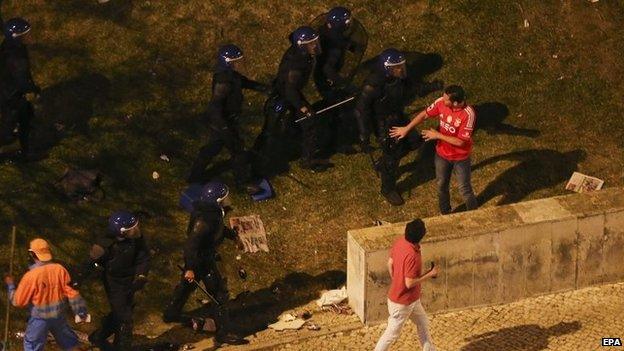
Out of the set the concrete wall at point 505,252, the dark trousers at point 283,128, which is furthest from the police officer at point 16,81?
the concrete wall at point 505,252

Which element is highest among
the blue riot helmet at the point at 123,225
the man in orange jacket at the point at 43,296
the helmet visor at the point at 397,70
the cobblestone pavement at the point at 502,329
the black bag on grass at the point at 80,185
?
the helmet visor at the point at 397,70

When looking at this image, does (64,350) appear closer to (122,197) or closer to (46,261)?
(46,261)

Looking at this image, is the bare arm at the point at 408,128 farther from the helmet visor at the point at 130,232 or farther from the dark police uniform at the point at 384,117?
the helmet visor at the point at 130,232

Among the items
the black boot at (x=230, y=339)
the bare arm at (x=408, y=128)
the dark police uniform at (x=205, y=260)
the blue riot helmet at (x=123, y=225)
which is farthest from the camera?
the bare arm at (x=408, y=128)

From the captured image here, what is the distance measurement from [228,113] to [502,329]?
4388mm

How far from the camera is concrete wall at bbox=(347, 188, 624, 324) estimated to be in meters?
12.8

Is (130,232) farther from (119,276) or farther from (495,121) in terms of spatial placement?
(495,121)

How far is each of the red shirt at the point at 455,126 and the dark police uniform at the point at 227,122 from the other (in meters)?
2.45

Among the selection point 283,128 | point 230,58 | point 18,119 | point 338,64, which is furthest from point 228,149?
point 18,119

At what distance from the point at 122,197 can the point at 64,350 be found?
11.0 feet

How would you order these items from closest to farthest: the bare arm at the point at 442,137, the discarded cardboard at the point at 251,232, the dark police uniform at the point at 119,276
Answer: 1. the dark police uniform at the point at 119,276
2. the bare arm at the point at 442,137
3. the discarded cardboard at the point at 251,232

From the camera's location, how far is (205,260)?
12.5 metres

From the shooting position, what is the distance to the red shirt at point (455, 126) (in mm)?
13367

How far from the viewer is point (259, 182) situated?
1532 cm
